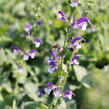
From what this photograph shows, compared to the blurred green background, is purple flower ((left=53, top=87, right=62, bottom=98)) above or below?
below

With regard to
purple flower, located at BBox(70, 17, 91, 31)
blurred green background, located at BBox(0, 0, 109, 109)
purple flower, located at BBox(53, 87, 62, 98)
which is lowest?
purple flower, located at BBox(53, 87, 62, 98)

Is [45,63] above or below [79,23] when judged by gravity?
above

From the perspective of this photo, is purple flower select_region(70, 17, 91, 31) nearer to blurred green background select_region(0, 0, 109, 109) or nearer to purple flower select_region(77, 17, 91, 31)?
purple flower select_region(77, 17, 91, 31)

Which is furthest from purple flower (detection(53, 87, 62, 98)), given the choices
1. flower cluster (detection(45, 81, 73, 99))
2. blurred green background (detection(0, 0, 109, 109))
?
blurred green background (detection(0, 0, 109, 109))

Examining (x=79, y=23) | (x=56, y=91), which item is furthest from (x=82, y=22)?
(x=56, y=91)

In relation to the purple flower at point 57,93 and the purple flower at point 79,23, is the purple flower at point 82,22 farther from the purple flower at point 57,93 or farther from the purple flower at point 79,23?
the purple flower at point 57,93

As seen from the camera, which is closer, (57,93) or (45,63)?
(57,93)

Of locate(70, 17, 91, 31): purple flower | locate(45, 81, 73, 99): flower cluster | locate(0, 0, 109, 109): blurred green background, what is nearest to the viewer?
locate(70, 17, 91, 31): purple flower

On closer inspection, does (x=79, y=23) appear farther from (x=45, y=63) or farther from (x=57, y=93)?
(x=45, y=63)

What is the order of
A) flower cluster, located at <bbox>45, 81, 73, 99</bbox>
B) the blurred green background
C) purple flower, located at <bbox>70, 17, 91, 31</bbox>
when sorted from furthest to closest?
the blurred green background < flower cluster, located at <bbox>45, 81, 73, 99</bbox> < purple flower, located at <bbox>70, 17, 91, 31</bbox>

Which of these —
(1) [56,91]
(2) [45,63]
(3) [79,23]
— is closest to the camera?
(3) [79,23]
